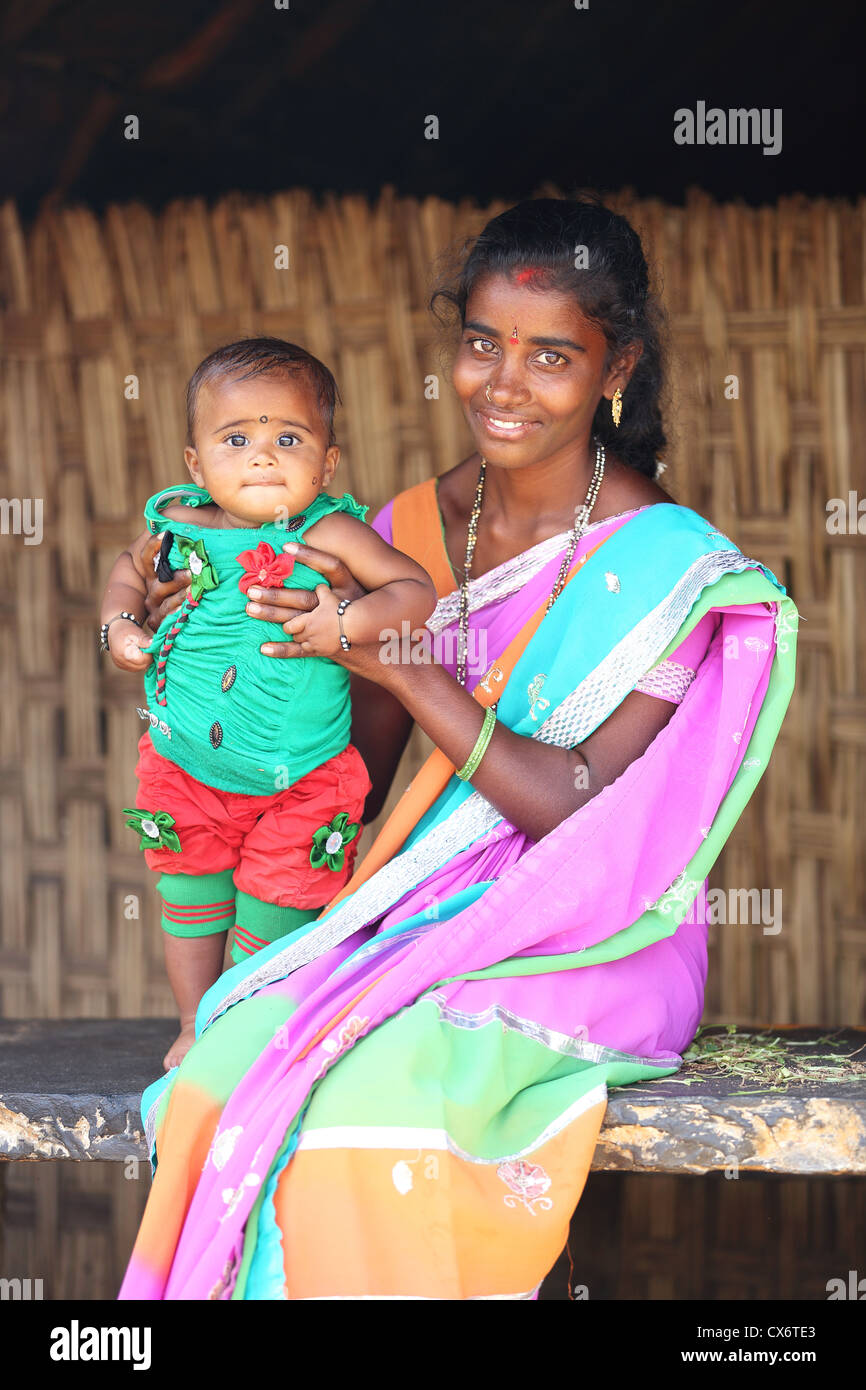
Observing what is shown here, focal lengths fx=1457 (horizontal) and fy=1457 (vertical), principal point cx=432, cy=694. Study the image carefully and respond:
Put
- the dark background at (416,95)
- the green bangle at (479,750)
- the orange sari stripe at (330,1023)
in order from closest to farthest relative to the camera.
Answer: the orange sari stripe at (330,1023)
the green bangle at (479,750)
the dark background at (416,95)

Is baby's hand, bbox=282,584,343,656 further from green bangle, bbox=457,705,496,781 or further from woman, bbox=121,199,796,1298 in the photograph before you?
green bangle, bbox=457,705,496,781

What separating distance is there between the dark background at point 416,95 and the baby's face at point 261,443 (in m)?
1.82

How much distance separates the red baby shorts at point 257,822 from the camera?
2467 mm

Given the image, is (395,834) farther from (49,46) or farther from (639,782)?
(49,46)

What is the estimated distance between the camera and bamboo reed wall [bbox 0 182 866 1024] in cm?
404


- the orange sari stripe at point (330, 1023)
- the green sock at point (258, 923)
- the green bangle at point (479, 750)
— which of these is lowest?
the orange sari stripe at point (330, 1023)

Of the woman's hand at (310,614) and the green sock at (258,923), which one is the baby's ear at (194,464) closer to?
the woman's hand at (310,614)

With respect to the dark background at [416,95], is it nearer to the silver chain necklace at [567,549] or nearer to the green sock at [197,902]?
the silver chain necklace at [567,549]

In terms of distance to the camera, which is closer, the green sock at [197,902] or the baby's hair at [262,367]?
the baby's hair at [262,367]

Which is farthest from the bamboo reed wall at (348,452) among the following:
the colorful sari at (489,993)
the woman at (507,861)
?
the colorful sari at (489,993)

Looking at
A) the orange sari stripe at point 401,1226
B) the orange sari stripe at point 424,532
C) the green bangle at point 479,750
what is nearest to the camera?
the orange sari stripe at point 401,1226

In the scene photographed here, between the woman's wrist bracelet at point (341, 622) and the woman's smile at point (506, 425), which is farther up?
the woman's smile at point (506, 425)
